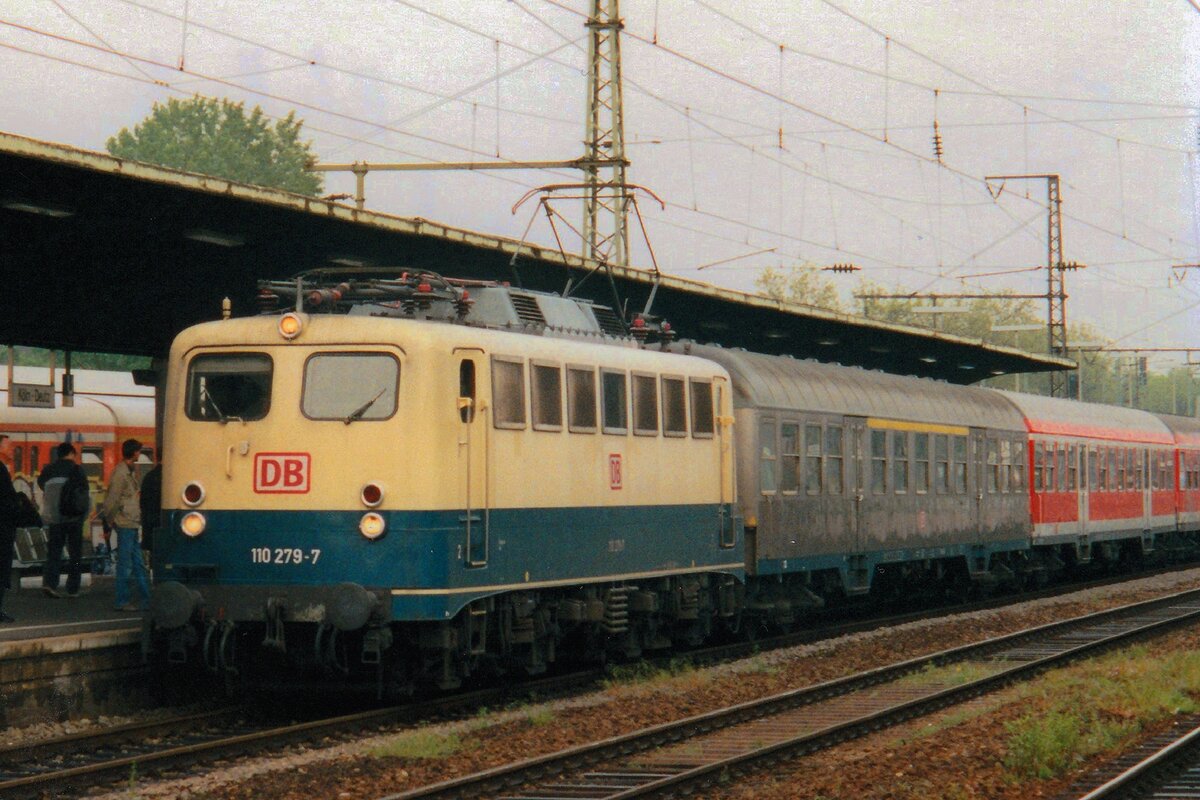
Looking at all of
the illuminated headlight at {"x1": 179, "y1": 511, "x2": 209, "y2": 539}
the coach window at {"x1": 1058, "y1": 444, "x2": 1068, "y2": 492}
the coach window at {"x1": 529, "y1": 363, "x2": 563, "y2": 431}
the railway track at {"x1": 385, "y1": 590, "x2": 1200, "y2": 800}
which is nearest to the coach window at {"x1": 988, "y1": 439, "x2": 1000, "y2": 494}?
the coach window at {"x1": 1058, "y1": 444, "x2": 1068, "y2": 492}

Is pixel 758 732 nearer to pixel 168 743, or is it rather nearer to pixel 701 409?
pixel 168 743

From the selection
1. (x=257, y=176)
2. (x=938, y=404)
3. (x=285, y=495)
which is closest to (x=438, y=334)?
(x=285, y=495)

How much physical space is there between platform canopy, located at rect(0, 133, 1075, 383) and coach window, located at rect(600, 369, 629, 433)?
51.0 inches

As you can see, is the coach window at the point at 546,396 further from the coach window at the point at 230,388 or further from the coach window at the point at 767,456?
the coach window at the point at 767,456

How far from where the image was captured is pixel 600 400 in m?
15.9

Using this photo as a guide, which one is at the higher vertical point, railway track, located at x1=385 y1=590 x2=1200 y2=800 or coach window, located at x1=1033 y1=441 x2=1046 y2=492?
coach window, located at x1=1033 y1=441 x2=1046 y2=492

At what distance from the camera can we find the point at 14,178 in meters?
15.1

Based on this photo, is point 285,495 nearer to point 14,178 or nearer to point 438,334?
point 438,334

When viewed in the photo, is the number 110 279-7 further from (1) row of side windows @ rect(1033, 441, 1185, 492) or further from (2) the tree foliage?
(2) the tree foliage

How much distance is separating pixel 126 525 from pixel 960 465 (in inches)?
549

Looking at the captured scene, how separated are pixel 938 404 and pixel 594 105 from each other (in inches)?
287

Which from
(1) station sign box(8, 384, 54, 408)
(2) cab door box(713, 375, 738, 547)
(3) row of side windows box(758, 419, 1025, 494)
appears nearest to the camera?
(2) cab door box(713, 375, 738, 547)

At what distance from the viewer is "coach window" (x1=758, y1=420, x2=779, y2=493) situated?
784 inches

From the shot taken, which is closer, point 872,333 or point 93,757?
point 93,757
